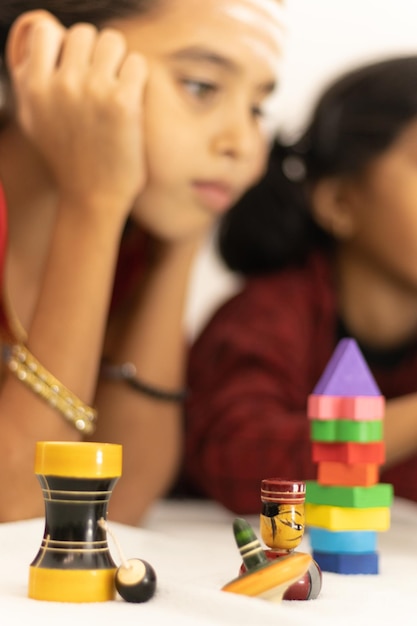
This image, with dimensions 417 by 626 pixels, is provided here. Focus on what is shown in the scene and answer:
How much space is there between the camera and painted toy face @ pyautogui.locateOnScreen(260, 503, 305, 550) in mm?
504

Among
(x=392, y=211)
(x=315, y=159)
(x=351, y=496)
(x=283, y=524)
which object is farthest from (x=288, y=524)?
(x=315, y=159)

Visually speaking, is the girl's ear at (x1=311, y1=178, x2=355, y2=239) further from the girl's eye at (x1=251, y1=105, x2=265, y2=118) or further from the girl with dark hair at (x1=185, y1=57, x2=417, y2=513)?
the girl's eye at (x1=251, y1=105, x2=265, y2=118)

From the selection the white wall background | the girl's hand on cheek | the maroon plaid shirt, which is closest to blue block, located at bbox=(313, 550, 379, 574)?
the maroon plaid shirt

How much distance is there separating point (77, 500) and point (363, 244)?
843mm

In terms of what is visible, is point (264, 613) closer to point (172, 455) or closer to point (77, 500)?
point (77, 500)

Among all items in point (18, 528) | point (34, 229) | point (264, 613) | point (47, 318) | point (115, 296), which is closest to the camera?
point (264, 613)

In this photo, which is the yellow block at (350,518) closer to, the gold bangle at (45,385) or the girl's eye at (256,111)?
the gold bangle at (45,385)

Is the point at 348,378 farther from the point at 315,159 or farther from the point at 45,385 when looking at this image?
the point at 315,159

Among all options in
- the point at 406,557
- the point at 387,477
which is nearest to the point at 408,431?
the point at 406,557

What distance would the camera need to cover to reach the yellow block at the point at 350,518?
60 cm

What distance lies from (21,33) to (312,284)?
529 millimetres

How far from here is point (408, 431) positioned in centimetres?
87

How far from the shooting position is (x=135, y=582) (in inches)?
18.1

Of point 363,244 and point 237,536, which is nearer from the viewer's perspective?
point 237,536
